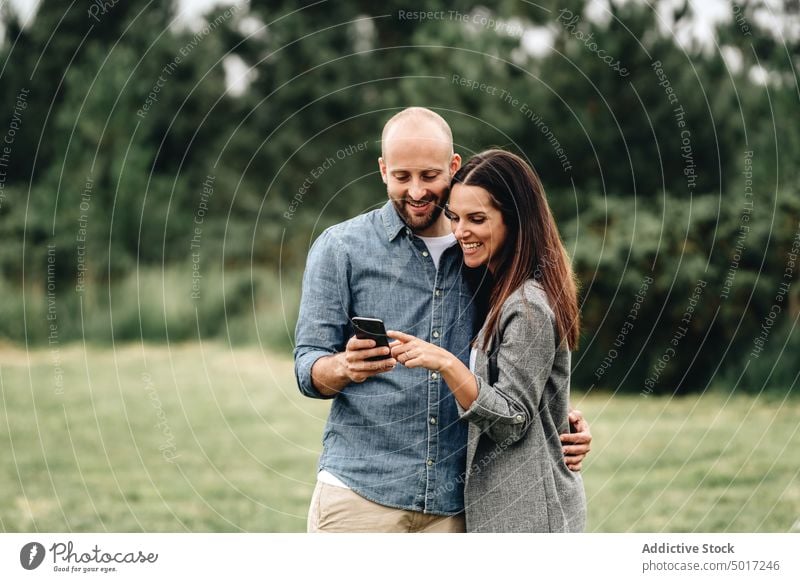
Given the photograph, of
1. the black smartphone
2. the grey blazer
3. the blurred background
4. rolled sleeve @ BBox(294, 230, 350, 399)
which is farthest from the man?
the blurred background

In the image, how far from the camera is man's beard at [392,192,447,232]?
357 cm

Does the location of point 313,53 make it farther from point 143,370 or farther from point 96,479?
point 96,479

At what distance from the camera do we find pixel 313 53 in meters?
15.1

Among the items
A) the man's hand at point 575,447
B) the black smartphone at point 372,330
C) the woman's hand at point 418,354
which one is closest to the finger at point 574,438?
the man's hand at point 575,447

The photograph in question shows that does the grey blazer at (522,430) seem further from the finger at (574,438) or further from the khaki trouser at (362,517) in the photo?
the khaki trouser at (362,517)

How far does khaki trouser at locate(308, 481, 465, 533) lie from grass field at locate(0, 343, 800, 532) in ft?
10.9

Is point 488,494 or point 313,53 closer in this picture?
point 488,494

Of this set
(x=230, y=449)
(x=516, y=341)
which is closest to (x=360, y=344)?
(x=516, y=341)

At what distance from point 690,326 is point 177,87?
930cm

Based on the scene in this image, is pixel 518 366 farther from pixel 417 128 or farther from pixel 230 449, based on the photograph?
pixel 230 449

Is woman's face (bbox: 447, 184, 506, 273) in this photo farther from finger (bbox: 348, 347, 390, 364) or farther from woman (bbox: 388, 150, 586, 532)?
finger (bbox: 348, 347, 390, 364)

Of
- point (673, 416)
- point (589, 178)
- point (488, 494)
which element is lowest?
point (673, 416)

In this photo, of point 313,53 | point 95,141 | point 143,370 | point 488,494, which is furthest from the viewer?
point 313,53
